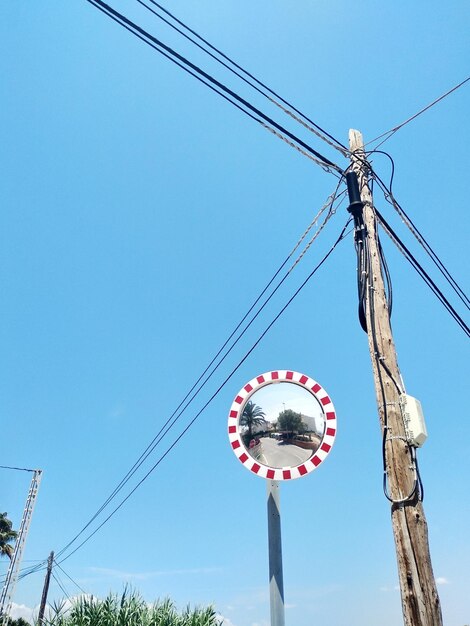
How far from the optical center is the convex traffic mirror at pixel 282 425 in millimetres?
3250

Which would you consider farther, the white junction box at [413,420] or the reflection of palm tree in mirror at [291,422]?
the white junction box at [413,420]

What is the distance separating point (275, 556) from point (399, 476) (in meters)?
1.40

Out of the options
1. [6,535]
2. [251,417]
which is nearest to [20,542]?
[6,535]

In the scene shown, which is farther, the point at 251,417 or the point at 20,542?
the point at 20,542

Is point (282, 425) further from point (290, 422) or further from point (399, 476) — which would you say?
point (399, 476)

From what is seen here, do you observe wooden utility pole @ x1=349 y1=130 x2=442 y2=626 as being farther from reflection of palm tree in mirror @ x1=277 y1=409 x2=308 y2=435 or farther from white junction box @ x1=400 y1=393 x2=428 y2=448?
reflection of palm tree in mirror @ x1=277 y1=409 x2=308 y2=435

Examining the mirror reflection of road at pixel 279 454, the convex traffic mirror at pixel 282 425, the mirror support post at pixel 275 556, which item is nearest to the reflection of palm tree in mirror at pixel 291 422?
the convex traffic mirror at pixel 282 425

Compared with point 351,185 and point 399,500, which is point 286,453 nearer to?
point 399,500

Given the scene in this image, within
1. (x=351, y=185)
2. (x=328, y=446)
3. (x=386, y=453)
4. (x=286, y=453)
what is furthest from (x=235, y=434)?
(x=351, y=185)

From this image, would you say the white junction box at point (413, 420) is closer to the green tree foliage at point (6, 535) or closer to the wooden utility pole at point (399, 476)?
the wooden utility pole at point (399, 476)

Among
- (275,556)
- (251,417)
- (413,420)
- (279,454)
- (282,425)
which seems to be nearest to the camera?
(275,556)

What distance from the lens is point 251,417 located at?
3508mm

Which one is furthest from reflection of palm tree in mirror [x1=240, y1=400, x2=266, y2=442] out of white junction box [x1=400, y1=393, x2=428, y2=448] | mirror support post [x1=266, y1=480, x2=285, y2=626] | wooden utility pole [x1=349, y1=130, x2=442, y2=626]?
white junction box [x1=400, y1=393, x2=428, y2=448]

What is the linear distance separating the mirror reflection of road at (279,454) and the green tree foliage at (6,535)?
118 ft
